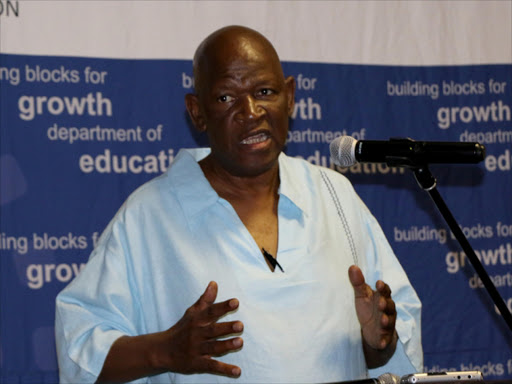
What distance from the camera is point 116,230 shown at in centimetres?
222

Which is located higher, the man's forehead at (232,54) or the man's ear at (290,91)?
the man's forehead at (232,54)

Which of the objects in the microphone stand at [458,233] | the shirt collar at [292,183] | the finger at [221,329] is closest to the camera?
the microphone stand at [458,233]

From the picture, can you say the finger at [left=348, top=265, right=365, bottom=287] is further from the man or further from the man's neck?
the man's neck

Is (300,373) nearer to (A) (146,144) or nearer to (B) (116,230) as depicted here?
(B) (116,230)

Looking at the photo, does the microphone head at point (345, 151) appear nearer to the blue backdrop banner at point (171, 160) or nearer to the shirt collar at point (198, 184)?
the shirt collar at point (198, 184)

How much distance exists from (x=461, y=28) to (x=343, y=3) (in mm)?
607

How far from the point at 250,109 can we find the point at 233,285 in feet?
1.65

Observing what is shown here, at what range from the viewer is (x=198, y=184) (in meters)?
2.32

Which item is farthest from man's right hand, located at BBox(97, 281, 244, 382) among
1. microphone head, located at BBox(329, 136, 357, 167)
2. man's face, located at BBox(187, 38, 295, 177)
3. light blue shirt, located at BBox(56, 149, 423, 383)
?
man's face, located at BBox(187, 38, 295, 177)

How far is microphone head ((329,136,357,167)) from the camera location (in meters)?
1.70

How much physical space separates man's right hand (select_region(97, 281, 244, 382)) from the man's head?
58 centimetres

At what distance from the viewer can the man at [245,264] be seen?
6.86ft

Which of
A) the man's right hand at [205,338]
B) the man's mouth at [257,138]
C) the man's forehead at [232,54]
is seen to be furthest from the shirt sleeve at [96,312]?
the man's forehead at [232,54]

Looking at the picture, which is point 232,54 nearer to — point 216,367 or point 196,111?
point 196,111
